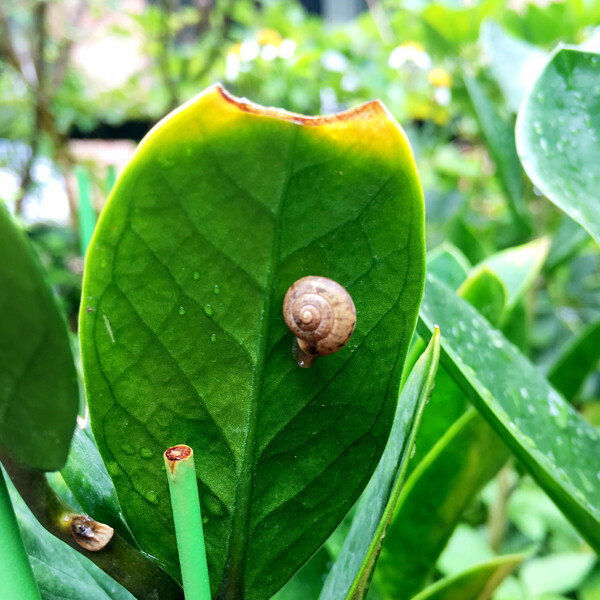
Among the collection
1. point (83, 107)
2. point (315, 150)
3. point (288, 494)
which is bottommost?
point (83, 107)

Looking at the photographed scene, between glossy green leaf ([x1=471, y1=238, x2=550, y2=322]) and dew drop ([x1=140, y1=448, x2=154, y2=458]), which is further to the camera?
glossy green leaf ([x1=471, y1=238, x2=550, y2=322])

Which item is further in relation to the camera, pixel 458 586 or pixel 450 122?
pixel 450 122

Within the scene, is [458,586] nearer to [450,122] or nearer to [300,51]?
[300,51]

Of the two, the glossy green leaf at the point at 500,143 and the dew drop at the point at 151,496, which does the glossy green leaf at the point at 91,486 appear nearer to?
the dew drop at the point at 151,496

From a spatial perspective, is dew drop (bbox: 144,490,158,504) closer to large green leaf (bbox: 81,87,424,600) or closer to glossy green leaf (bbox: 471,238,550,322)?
large green leaf (bbox: 81,87,424,600)

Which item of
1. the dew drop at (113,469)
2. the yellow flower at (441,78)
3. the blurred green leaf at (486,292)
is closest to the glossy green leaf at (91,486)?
the dew drop at (113,469)

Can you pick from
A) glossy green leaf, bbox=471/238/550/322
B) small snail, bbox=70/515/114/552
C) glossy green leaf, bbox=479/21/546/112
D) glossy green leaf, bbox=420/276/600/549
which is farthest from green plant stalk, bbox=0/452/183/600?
glossy green leaf, bbox=479/21/546/112

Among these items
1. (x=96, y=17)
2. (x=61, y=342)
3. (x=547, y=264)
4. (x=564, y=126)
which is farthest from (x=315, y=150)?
(x=96, y=17)
